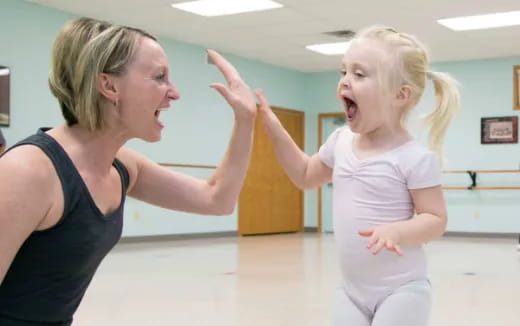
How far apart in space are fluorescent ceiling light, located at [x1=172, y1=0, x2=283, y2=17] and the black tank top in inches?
274

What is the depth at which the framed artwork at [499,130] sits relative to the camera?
1098cm

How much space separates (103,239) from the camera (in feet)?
4.41

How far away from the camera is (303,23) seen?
29.5 ft

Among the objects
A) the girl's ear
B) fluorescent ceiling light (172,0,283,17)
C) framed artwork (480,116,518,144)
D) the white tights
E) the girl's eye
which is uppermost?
fluorescent ceiling light (172,0,283,17)

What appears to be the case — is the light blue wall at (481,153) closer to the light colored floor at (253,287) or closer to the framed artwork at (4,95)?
the light colored floor at (253,287)

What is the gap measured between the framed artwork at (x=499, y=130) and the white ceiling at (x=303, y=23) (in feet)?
3.39

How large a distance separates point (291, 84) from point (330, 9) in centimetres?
440

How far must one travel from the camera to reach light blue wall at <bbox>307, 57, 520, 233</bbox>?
10938mm

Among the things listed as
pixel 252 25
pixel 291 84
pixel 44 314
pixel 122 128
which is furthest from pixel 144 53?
pixel 291 84

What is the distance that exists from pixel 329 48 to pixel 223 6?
2.86 m

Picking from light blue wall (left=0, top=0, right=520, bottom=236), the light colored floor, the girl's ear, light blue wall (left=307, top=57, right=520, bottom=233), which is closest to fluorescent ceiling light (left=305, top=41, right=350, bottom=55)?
light blue wall (left=0, top=0, right=520, bottom=236)

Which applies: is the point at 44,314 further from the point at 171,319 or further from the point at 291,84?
the point at 291,84

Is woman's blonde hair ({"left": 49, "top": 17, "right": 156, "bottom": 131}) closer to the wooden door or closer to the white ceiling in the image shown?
the white ceiling

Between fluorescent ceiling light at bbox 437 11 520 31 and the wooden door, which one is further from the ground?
fluorescent ceiling light at bbox 437 11 520 31
